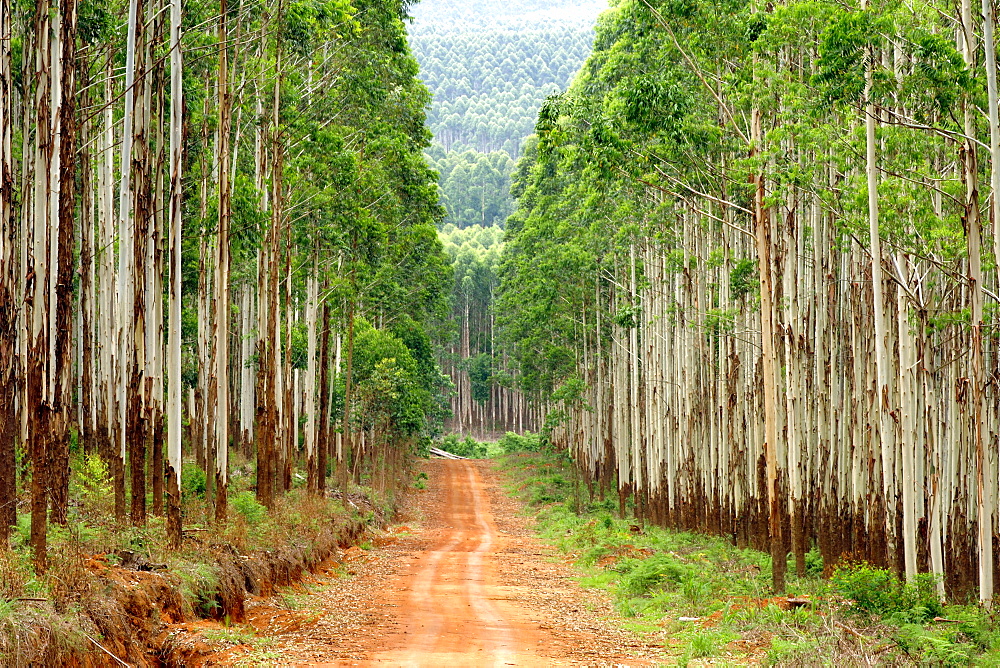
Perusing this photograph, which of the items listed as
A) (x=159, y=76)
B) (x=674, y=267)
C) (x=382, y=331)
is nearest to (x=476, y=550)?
(x=674, y=267)

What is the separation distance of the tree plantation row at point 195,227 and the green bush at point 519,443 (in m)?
23.9

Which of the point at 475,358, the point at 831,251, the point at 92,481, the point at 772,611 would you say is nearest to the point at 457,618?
the point at 772,611

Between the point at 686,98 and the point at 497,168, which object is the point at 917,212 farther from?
the point at 497,168

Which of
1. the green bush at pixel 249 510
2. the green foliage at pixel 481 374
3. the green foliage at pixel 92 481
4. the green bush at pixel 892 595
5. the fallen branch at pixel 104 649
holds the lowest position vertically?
the green bush at pixel 892 595

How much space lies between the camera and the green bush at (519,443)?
62447mm

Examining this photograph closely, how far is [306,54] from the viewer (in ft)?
71.8

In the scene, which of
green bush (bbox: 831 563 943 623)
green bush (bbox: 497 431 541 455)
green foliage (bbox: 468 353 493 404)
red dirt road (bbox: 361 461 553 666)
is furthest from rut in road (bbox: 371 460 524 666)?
green foliage (bbox: 468 353 493 404)

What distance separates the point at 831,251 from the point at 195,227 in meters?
12.7

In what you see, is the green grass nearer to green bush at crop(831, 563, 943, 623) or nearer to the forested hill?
green bush at crop(831, 563, 943, 623)

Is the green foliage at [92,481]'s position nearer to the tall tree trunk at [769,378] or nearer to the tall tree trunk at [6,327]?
the tall tree trunk at [6,327]

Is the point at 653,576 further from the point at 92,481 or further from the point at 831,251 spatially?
the point at 92,481

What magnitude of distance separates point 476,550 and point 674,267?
8.72m

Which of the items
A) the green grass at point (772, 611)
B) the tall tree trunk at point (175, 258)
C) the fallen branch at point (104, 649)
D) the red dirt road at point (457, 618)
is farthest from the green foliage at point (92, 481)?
the green grass at point (772, 611)

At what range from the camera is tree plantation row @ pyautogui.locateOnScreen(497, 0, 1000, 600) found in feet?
38.2
